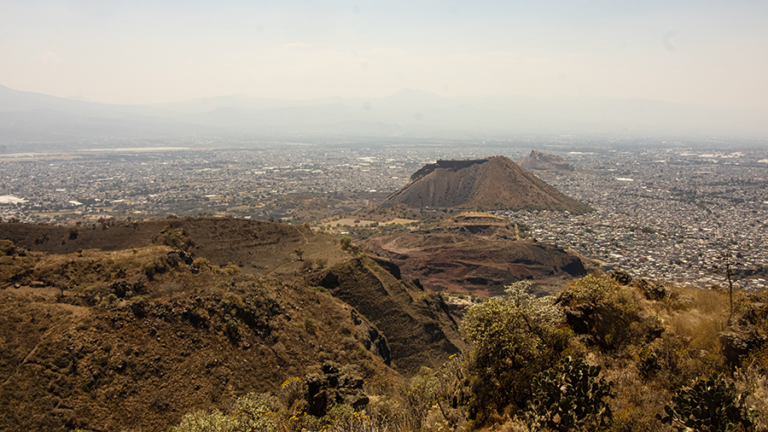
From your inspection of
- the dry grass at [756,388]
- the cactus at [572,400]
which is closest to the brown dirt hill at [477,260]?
Answer: the dry grass at [756,388]

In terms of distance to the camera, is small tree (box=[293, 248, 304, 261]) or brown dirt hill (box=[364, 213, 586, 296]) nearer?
small tree (box=[293, 248, 304, 261])

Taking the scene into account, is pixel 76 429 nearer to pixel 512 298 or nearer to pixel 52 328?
pixel 52 328

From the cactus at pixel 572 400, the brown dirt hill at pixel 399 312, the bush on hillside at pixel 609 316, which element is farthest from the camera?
the brown dirt hill at pixel 399 312

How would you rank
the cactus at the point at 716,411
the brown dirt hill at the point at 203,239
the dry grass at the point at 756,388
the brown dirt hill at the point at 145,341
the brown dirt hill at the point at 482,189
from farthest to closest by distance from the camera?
1. the brown dirt hill at the point at 482,189
2. the brown dirt hill at the point at 203,239
3. the brown dirt hill at the point at 145,341
4. the dry grass at the point at 756,388
5. the cactus at the point at 716,411

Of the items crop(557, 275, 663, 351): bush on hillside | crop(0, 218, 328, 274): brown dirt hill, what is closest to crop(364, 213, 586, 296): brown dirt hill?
crop(0, 218, 328, 274): brown dirt hill

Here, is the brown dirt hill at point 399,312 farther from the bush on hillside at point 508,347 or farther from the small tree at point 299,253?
the bush on hillside at point 508,347

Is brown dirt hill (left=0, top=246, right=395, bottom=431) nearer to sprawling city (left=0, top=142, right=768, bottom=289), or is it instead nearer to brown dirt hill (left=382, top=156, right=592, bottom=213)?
sprawling city (left=0, top=142, right=768, bottom=289)
